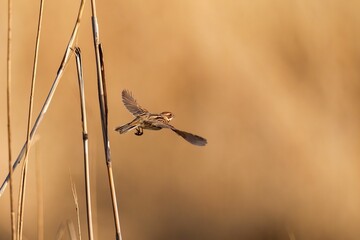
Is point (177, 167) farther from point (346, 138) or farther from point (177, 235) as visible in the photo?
point (346, 138)

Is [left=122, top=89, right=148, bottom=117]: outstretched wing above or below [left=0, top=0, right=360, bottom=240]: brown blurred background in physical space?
below

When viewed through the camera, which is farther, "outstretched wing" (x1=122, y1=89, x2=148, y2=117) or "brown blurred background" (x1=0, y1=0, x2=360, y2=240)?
"brown blurred background" (x1=0, y1=0, x2=360, y2=240)

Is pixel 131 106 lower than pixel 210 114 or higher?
lower

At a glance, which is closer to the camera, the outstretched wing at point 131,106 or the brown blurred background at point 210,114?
the outstretched wing at point 131,106

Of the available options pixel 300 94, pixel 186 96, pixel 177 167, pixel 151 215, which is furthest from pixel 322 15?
pixel 151 215

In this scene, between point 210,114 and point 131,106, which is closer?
point 131,106

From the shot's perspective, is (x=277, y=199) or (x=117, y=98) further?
(x=277, y=199)

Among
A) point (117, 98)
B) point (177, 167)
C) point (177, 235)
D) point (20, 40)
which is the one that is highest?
point (20, 40)

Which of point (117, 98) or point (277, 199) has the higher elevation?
point (117, 98)
